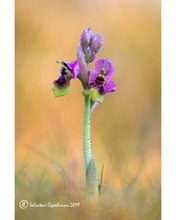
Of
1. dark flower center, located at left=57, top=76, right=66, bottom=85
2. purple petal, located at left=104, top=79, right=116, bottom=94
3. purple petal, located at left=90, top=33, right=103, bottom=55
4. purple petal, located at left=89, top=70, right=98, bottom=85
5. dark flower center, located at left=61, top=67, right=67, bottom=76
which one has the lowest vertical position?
purple petal, located at left=104, top=79, right=116, bottom=94

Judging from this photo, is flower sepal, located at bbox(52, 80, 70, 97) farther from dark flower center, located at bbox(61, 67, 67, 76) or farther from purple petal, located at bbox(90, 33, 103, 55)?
purple petal, located at bbox(90, 33, 103, 55)

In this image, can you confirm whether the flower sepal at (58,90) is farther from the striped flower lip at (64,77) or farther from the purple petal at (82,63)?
the purple petal at (82,63)

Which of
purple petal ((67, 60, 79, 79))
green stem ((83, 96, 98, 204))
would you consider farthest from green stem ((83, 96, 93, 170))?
purple petal ((67, 60, 79, 79))

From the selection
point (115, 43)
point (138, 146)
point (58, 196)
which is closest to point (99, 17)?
point (115, 43)

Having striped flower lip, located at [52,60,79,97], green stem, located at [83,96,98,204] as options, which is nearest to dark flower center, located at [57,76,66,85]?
striped flower lip, located at [52,60,79,97]

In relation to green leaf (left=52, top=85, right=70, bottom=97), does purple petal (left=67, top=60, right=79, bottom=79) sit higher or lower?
higher

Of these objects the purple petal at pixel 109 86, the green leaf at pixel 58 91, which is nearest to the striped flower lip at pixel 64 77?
the green leaf at pixel 58 91
